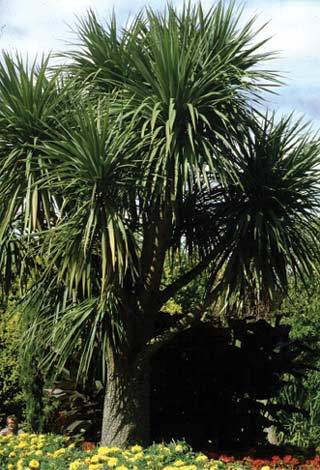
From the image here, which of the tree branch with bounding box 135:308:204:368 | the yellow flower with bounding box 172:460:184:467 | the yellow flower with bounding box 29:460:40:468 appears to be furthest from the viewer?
the tree branch with bounding box 135:308:204:368

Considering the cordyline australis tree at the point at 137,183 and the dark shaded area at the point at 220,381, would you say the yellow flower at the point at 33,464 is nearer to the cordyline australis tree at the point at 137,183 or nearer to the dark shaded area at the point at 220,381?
the cordyline australis tree at the point at 137,183

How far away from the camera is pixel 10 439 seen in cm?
737

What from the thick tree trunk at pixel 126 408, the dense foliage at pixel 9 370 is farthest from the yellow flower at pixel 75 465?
the dense foliage at pixel 9 370

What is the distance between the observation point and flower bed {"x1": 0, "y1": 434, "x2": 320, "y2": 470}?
536 cm

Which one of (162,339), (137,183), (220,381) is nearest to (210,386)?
(220,381)

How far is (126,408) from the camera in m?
7.63

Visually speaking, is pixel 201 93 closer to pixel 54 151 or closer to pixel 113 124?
pixel 113 124

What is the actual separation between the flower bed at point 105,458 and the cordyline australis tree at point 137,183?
0.84 meters

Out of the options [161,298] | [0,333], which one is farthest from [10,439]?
Answer: [0,333]

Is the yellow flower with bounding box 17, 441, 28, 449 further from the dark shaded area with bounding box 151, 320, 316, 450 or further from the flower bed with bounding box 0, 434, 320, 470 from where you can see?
the dark shaded area with bounding box 151, 320, 316, 450

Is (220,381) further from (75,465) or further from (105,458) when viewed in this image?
(75,465)

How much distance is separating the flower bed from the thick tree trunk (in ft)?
2.16

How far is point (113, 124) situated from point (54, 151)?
57 centimetres

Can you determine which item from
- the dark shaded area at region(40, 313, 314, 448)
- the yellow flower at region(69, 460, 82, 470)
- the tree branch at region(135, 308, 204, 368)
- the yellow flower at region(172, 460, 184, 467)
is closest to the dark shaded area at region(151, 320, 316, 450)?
the dark shaded area at region(40, 313, 314, 448)
